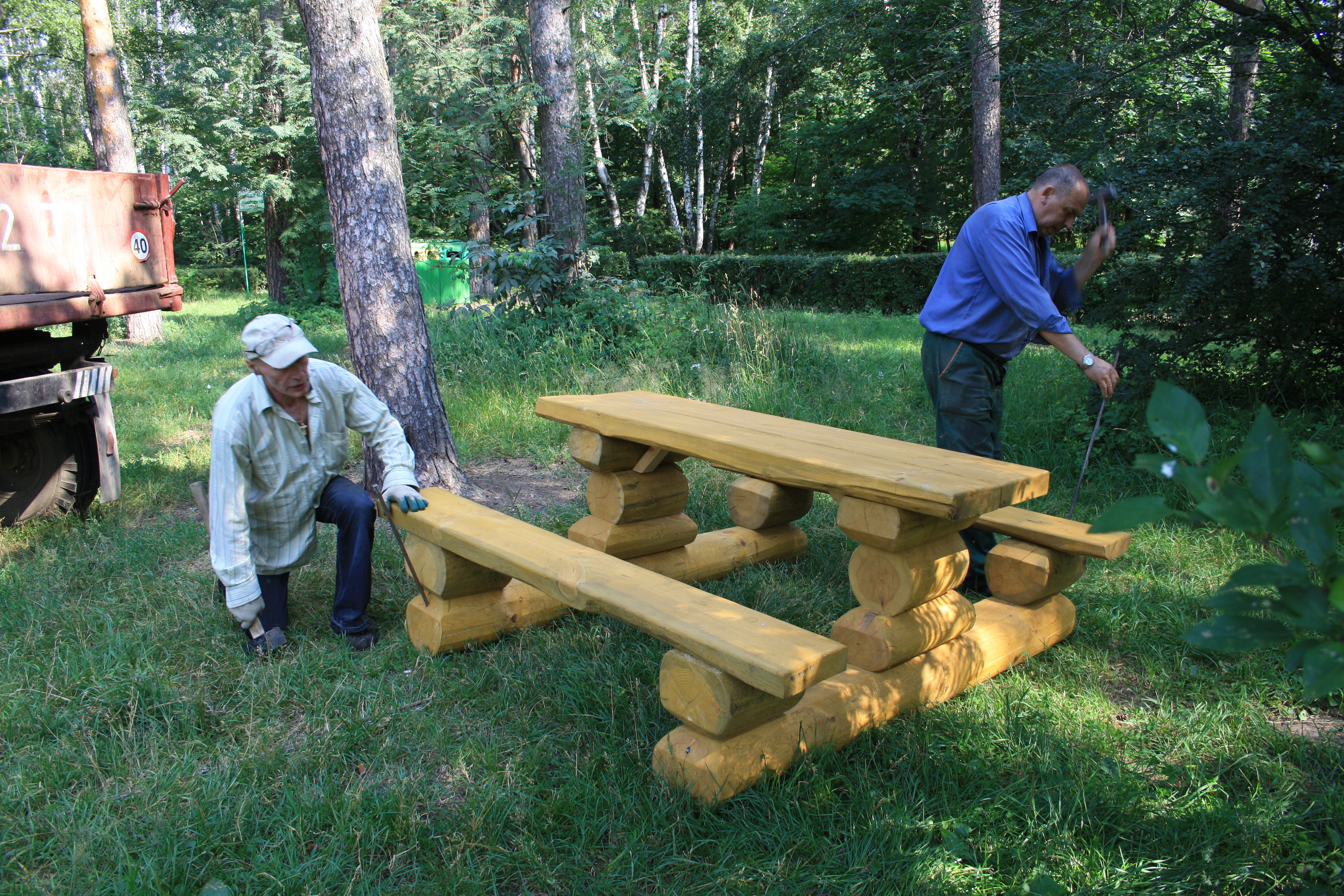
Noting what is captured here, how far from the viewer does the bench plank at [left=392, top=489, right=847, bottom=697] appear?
6.72 feet

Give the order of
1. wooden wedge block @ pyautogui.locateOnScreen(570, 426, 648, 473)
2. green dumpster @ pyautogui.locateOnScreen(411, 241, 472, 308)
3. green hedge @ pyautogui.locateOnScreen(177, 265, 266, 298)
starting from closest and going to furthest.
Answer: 1. wooden wedge block @ pyautogui.locateOnScreen(570, 426, 648, 473)
2. green dumpster @ pyautogui.locateOnScreen(411, 241, 472, 308)
3. green hedge @ pyautogui.locateOnScreen(177, 265, 266, 298)

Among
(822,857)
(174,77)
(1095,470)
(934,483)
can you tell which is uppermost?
(174,77)

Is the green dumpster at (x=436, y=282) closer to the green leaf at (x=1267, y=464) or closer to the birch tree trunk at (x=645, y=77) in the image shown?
the birch tree trunk at (x=645, y=77)

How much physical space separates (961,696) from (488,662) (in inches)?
66.0

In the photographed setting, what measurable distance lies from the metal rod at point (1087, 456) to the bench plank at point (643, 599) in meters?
1.93

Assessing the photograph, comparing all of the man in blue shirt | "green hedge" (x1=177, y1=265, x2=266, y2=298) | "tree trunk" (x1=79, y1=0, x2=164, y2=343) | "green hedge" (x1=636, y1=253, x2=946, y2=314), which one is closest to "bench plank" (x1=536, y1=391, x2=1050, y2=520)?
the man in blue shirt

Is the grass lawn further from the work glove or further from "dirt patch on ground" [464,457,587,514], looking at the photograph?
"dirt patch on ground" [464,457,587,514]

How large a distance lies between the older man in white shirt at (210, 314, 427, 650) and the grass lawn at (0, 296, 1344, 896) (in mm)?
263

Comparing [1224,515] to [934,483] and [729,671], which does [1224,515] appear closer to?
[729,671]

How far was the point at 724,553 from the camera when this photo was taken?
390 centimetres

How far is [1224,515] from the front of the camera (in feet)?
2.79

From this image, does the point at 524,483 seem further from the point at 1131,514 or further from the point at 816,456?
the point at 1131,514

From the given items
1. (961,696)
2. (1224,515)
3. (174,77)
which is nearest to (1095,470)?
(961,696)

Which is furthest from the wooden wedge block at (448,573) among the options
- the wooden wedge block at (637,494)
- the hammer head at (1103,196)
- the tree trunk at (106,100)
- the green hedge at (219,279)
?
the green hedge at (219,279)
